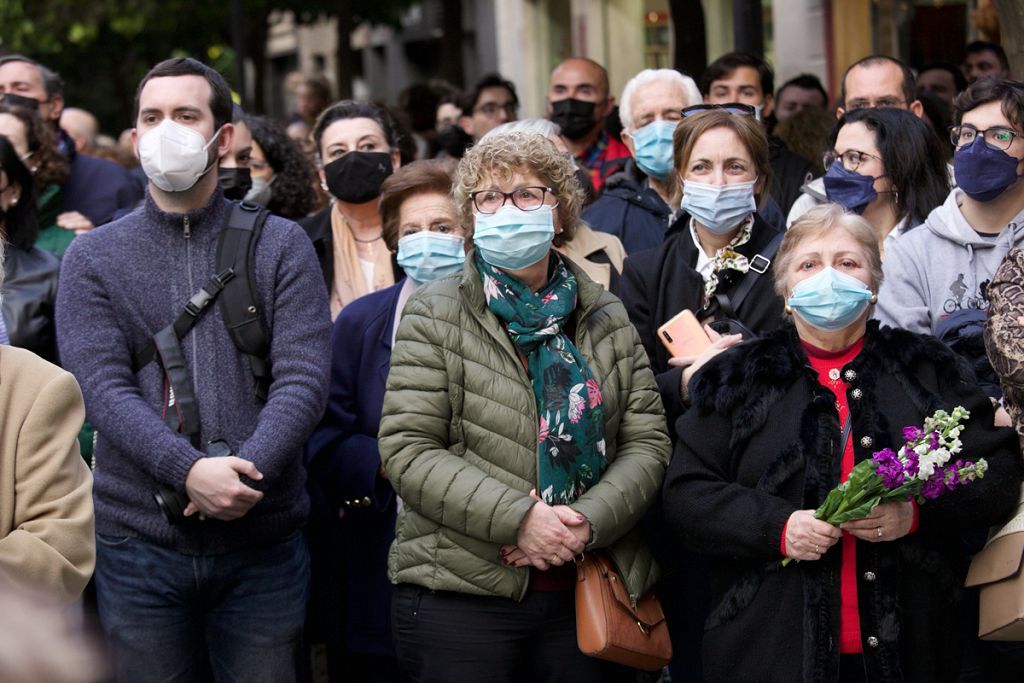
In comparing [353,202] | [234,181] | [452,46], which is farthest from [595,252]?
[452,46]

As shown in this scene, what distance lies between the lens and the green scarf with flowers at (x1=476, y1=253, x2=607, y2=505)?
438 cm

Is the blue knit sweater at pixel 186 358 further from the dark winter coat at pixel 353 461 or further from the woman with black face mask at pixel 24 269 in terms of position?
the woman with black face mask at pixel 24 269

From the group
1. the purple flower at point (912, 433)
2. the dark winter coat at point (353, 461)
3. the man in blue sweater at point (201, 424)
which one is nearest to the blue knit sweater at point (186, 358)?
the man in blue sweater at point (201, 424)

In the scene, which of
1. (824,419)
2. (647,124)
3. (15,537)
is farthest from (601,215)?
(15,537)

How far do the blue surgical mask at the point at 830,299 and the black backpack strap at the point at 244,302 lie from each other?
1.72 meters

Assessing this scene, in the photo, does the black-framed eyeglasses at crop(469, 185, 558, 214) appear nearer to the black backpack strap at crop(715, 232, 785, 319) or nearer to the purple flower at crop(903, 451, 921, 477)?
the black backpack strap at crop(715, 232, 785, 319)

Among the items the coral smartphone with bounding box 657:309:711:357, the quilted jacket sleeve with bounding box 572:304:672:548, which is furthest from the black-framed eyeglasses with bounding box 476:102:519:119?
the quilted jacket sleeve with bounding box 572:304:672:548

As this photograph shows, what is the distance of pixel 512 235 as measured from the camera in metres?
4.52

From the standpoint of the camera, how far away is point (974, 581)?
436cm

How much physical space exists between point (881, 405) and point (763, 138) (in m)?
1.56

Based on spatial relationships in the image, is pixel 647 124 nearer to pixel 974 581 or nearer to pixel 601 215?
pixel 601 215

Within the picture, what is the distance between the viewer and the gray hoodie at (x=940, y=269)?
5125 mm

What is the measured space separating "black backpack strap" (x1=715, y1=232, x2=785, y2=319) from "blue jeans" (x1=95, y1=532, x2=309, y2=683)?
174 centimetres

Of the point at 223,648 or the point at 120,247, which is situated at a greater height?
the point at 120,247
